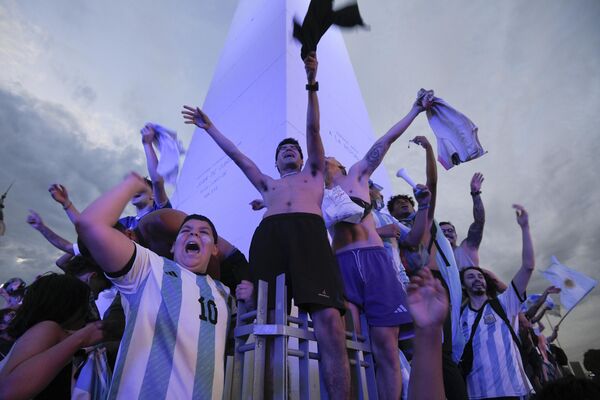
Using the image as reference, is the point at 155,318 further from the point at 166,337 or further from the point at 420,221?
the point at 420,221

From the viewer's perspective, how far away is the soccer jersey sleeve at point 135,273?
1.04 m

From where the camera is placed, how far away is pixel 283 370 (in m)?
1.17

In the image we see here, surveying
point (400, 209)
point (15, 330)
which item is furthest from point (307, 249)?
point (400, 209)

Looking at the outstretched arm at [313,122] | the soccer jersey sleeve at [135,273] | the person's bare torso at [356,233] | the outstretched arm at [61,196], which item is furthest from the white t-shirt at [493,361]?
the outstretched arm at [61,196]

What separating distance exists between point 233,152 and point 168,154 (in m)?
0.38

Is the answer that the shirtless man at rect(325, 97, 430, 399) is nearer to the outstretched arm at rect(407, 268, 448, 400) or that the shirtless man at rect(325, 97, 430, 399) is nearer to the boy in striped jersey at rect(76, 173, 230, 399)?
the boy in striped jersey at rect(76, 173, 230, 399)

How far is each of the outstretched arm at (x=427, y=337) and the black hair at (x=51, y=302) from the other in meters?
1.11

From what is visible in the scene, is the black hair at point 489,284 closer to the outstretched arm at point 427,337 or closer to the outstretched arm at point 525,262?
the outstretched arm at point 525,262

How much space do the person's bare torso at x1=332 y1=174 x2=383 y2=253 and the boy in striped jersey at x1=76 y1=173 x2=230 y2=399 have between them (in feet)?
3.00

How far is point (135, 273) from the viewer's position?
42.4 inches

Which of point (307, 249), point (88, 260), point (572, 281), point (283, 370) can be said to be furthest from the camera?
point (572, 281)

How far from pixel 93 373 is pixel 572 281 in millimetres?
4762

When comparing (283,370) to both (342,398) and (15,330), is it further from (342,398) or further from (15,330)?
(15,330)

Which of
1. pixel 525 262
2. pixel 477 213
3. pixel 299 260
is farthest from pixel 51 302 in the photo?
pixel 477 213
